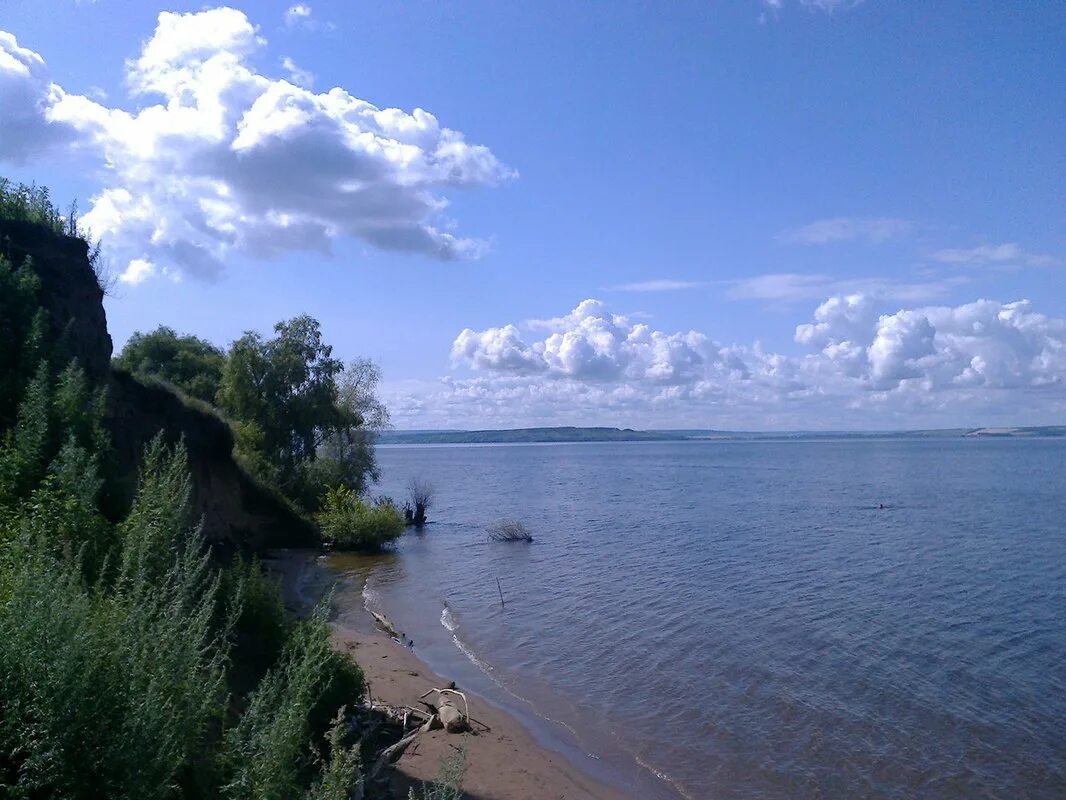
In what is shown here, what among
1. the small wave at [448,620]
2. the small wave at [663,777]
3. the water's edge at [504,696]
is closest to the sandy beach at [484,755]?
the water's edge at [504,696]

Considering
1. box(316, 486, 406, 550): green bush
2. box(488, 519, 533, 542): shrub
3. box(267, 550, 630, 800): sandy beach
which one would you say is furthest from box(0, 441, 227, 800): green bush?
box(488, 519, 533, 542): shrub

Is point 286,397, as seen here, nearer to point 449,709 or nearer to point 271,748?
point 449,709

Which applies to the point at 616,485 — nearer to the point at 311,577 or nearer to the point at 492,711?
the point at 311,577

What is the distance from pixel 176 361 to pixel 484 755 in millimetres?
38683

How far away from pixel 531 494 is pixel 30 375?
60337 millimetres

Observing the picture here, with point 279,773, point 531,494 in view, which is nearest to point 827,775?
point 279,773

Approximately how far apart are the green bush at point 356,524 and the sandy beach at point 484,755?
17.8 m

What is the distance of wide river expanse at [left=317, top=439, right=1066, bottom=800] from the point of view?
14086 mm

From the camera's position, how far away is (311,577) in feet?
96.0

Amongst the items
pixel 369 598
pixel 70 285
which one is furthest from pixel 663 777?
pixel 70 285

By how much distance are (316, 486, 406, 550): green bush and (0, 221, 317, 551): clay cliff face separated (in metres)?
0.96

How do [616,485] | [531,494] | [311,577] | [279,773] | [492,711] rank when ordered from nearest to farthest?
[279,773] → [492,711] → [311,577] → [531,494] → [616,485]

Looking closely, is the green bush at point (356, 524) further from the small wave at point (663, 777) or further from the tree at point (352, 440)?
the small wave at point (663, 777)

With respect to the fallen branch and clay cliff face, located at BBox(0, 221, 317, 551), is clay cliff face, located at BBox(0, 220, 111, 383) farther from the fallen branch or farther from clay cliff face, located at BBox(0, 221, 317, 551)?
the fallen branch
